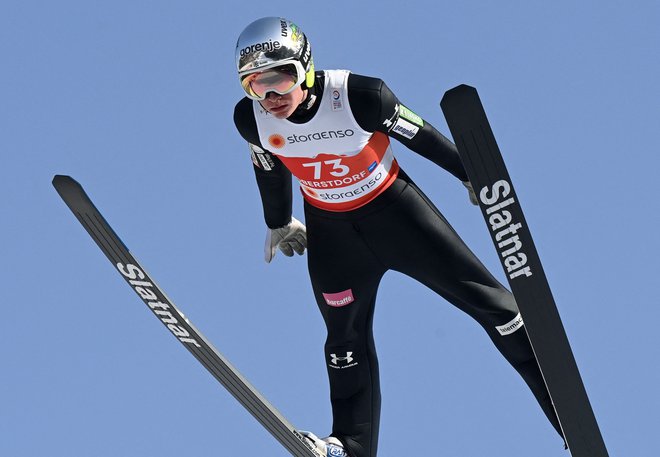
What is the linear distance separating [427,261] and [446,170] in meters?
0.58

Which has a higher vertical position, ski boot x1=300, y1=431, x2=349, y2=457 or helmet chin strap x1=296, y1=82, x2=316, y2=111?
helmet chin strap x1=296, y1=82, x2=316, y2=111

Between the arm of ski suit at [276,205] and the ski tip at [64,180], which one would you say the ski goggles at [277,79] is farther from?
the ski tip at [64,180]

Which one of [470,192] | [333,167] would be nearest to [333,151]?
[333,167]

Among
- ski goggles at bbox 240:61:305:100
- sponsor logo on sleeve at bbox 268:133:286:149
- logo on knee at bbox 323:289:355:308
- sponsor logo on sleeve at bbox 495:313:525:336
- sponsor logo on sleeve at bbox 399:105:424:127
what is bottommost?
sponsor logo on sleeve at bbox 495:313:525:336

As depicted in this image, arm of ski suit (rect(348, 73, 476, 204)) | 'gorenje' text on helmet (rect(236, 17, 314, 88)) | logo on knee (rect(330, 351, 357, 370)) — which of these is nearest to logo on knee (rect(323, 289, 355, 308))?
logo on knee (rect(330, 351, 357, 370))

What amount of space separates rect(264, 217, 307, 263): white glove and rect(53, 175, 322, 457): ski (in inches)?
36.7

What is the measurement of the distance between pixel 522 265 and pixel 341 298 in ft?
4.53

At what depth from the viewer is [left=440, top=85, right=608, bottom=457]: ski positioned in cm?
931

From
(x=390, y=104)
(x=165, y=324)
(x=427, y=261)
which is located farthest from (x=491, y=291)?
(x=165, y=324)

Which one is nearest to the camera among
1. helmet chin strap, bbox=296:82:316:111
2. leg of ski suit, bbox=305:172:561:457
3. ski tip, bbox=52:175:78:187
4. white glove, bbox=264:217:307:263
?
helmet chin strap, bbox=296:82:316:111

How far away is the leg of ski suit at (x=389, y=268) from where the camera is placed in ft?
33.7

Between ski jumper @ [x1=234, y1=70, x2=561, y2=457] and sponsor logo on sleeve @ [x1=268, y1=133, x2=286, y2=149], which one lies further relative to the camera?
sponsor logo on sleeve @ [x1=268, y1=133, x2=286, y2=149]

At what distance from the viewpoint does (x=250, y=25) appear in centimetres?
992

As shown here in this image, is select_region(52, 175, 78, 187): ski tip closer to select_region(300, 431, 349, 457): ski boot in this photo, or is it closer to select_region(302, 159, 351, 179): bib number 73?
select_region(302, 159, 351, 179): bib number 73
